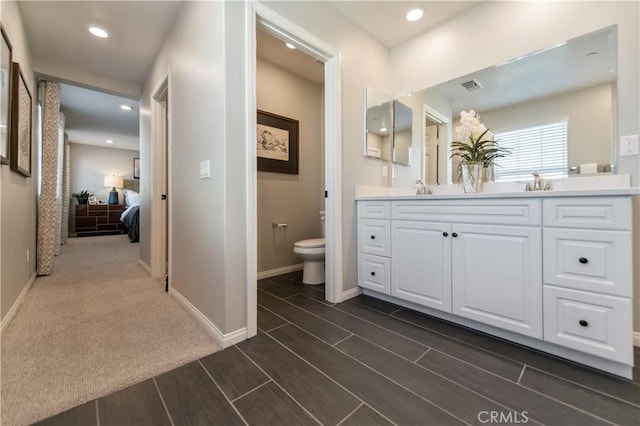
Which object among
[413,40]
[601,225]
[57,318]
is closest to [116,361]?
[57,318]

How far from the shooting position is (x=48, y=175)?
309 cm

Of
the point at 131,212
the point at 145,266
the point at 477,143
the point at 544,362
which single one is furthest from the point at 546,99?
the point at 131,212

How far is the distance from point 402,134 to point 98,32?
2.97 m

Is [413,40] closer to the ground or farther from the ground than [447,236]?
farther from the ground

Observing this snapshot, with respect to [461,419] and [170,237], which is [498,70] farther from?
[170,237]

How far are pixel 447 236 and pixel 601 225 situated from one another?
27.3 inches

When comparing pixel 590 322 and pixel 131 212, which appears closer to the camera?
pixel 590 322

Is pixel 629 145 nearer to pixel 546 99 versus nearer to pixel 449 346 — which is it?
pixel 546 99

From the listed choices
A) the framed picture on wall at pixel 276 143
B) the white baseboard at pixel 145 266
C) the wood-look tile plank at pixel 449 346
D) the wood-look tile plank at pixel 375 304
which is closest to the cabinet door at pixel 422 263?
the wood-look tile plank at pixel 375 304

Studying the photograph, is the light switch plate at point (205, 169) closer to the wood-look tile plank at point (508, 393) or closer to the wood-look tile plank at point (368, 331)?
the wood-look tile plank at point (368, 331)

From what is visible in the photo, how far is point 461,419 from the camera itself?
37.9 inches

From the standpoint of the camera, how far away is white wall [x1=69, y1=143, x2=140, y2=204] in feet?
22.1

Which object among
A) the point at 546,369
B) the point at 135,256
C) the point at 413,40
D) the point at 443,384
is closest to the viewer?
the point at 443,384
